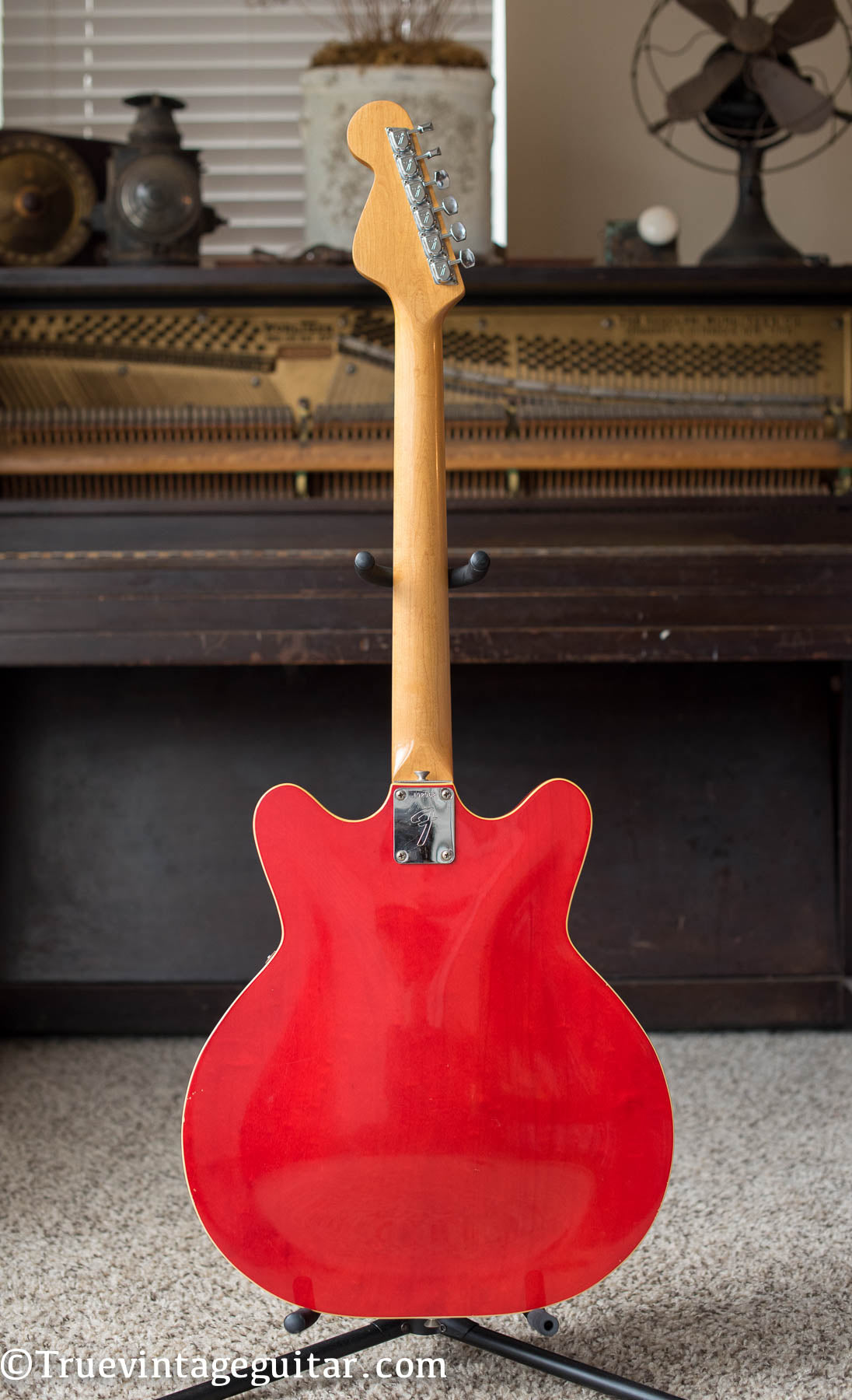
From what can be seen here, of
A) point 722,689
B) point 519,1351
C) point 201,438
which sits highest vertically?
point 201,438

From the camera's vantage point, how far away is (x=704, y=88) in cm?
216

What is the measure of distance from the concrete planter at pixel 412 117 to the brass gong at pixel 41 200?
0.41 meters

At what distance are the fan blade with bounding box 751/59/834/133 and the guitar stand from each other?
→ 6.29ft

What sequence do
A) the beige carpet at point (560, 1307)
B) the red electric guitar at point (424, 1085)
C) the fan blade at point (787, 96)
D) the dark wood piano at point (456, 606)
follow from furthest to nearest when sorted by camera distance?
the fan blade at point (787, 96) < the dark wood piano at point (456, 606) < the beige carpet at point (560, 1307) < the red electric guitar at point (424, 1085)

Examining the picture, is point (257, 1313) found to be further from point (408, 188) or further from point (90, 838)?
point (408, 188)

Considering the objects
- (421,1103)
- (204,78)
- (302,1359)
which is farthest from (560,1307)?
(204,78)

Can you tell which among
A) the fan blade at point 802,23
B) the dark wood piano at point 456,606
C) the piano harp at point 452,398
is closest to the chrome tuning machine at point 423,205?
the dark wood piano at point 456,606

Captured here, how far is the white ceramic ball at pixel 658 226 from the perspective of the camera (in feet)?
7.11

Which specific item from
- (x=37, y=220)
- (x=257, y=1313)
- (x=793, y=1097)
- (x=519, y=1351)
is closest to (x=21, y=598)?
(x=37, y=220)

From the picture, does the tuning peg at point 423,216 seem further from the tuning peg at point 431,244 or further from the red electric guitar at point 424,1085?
the red electric guitar at point 424,1085

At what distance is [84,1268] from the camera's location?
1507mm

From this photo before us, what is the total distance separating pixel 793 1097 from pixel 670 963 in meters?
0.36

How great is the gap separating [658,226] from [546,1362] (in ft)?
5.88

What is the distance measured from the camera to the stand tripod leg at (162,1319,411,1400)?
119 centimetres
